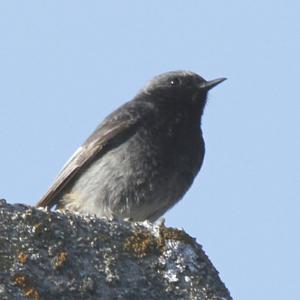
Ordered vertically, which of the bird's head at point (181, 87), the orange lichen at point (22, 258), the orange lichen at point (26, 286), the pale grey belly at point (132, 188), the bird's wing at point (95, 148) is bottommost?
the orange lichen at point (26, 286)

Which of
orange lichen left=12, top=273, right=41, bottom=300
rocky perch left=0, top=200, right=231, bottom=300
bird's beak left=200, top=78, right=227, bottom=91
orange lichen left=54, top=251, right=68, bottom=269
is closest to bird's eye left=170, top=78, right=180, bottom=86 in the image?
bird's beak left=200, top=78, right=227, bottom=91

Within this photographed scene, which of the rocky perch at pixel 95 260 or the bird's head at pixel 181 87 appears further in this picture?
the bird's head at pixel 181 87

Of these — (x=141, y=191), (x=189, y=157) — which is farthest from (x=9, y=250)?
(x=189, y=157)

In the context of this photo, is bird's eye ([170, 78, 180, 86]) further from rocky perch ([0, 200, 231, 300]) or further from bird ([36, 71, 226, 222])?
rocky perch ([0, 200, 231, 300])

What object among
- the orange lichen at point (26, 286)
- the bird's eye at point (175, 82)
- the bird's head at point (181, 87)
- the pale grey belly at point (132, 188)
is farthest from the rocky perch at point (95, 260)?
the bird's eye at point (175, 82)

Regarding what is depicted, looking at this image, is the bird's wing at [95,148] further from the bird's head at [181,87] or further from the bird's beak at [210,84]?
the bird's beak at [210,84]

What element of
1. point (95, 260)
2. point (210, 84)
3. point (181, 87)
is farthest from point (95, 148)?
point (95, 260)

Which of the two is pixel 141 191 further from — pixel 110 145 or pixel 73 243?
pixel 73 243

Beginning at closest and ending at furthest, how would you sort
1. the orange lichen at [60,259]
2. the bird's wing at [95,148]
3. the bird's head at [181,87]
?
1. the orange lichen at [60,259]
2. the bird's wing at [95,148]
3. the bird's head at [181,87]
